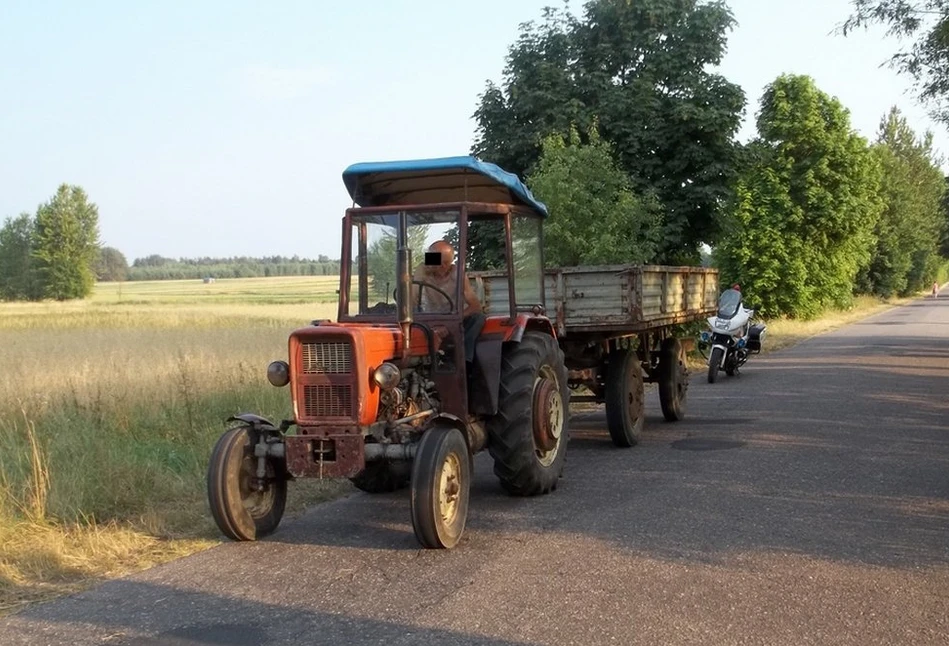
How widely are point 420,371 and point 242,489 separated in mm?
1520

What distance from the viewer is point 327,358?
6945 millimetres

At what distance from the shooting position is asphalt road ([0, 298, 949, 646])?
206 inches

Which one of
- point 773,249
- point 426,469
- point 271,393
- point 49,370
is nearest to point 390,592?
point 426,469

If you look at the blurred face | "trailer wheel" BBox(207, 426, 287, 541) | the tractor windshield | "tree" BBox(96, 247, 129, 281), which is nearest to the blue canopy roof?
the tractor windshield

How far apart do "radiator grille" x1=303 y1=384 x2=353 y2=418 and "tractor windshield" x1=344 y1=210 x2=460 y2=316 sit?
1158 millimetres

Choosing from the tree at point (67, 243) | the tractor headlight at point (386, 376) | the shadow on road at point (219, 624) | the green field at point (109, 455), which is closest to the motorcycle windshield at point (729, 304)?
the green field at point (109, 455)

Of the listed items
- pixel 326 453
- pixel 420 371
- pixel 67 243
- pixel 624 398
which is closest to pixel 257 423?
pixel 326 453

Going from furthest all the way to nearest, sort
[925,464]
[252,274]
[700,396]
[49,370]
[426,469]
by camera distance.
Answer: [252,274], [700,396], [49,370], [925,464], [426,469]

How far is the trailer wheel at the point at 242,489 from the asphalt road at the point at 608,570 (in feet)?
0.47

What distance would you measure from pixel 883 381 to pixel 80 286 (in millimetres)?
71489

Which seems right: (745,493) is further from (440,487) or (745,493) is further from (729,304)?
(729,304)

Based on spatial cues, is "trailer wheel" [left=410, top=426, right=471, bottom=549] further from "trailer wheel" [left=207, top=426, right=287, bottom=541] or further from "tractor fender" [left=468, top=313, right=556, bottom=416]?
"trailer wheel" [left=207, top=426, right=287, bottom=541]

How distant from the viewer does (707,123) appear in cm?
2441

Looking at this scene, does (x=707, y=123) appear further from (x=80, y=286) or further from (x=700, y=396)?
(x=80, y=286)
